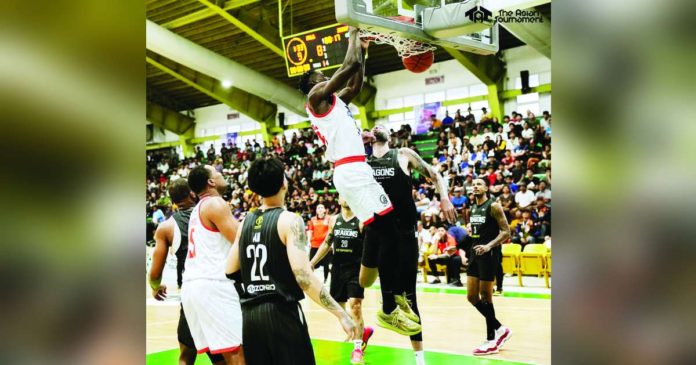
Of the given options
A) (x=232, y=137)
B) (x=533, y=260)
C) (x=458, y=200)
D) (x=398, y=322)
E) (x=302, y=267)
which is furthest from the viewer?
(x=232, y=137)

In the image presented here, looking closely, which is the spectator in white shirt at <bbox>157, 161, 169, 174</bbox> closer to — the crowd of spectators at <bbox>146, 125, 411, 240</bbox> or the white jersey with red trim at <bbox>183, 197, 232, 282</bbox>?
the crowd of spectators at <bbox>146, 125, 411, 240</bbox>

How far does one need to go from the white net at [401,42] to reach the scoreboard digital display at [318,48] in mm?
8403

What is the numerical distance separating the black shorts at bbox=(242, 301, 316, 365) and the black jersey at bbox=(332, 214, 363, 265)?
4.02 meters

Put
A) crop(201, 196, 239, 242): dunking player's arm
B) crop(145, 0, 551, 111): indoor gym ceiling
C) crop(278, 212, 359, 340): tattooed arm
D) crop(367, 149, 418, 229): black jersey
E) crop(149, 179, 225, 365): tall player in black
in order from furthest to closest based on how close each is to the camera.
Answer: crop(145, 0, 551, 111): indoor gym ceiling → crop(367, 149, 418, 229): black jersey → crop(149, 179, 225, 365): tall player in black → crop(201, 196, 239, 242): dunking player's arm → crop(278, 212, 359, 340): tattooed arm

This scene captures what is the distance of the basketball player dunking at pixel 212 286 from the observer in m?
4.17

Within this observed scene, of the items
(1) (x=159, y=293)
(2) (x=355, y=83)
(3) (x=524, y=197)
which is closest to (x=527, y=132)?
(3) (x=524, y=197)

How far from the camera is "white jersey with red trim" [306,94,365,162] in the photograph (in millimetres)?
4559

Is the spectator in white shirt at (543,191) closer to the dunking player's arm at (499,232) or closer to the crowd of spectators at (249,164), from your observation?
the crowd of spectators at (249,164)

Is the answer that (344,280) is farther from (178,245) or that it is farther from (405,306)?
(178,245)

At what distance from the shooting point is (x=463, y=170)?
56.5ft

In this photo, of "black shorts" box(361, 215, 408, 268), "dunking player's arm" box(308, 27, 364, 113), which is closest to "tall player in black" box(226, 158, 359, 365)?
"dunking player's arm" box(308, 27, 364, 113)

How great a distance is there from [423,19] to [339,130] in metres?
1.61

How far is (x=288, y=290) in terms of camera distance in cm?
325
